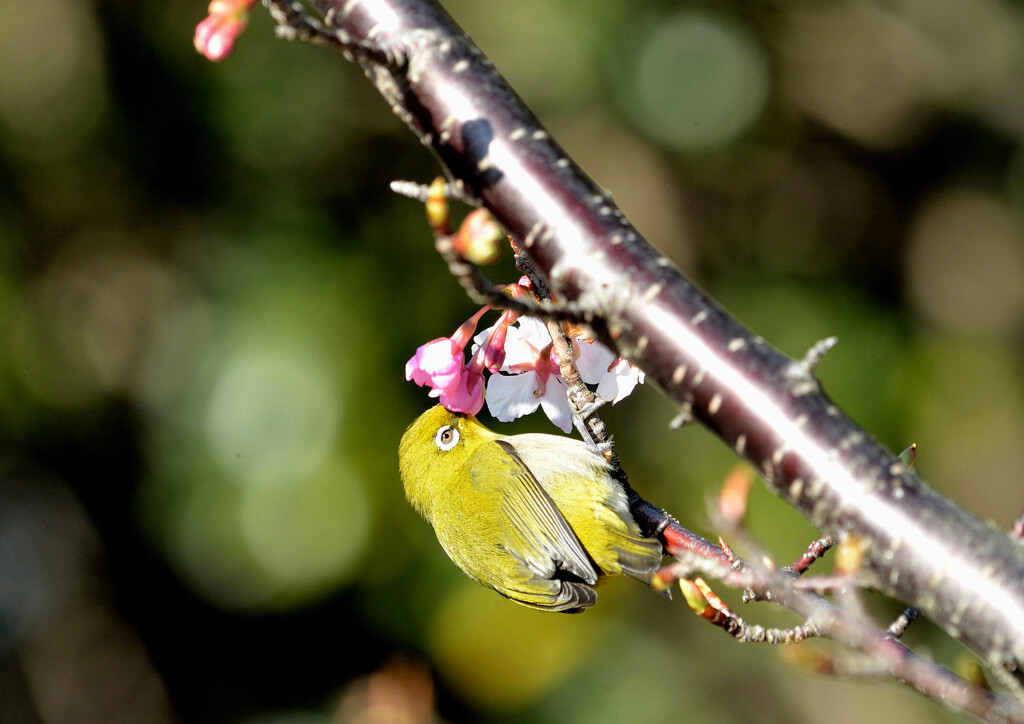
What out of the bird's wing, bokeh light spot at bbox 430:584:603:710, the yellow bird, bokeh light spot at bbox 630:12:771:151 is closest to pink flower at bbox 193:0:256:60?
the yellow bird

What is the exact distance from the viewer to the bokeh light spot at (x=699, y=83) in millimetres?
4418

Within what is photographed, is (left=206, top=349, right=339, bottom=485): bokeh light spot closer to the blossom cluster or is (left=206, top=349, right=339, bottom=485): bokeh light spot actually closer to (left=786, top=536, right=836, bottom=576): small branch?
the blossom cluster

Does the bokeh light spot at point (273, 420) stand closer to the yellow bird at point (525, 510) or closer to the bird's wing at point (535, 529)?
the yellow bird at point (525, 510)

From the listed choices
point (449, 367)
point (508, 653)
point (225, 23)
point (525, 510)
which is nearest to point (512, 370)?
point (449, 367)

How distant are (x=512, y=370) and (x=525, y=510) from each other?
1.48 feet

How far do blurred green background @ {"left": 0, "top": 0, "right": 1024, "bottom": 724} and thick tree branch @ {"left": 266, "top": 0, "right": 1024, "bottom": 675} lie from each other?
273 cm

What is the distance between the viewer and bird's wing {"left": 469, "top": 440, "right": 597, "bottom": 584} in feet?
6.23

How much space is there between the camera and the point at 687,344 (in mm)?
903

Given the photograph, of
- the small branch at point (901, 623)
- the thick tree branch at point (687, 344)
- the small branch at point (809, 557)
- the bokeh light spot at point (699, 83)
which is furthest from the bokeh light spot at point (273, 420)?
the small branch at point (901, 623)

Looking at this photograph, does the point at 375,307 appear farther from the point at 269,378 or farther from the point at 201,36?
the point at 201,36

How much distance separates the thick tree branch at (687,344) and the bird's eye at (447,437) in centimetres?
115

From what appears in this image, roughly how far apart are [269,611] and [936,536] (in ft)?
11.4

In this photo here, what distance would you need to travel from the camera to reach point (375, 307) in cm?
389

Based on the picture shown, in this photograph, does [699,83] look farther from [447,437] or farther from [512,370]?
[512,370]
